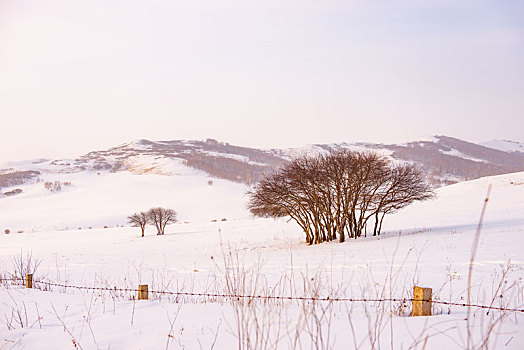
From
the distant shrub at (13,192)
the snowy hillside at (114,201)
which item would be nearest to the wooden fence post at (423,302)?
the snowy hillside at (114,201)

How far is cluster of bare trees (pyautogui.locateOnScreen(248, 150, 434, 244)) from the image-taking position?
2216 centimetres

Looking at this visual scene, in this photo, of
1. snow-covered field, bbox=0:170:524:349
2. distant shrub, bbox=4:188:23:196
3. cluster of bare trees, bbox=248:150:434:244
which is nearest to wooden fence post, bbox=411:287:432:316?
snow-covered field, bbox=0:170:524:349

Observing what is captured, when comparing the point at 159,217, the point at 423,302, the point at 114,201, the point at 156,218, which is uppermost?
the point at 423,302

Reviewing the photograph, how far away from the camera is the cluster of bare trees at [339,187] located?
22156 millimetres

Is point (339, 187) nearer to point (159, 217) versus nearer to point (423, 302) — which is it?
point (423, 302)

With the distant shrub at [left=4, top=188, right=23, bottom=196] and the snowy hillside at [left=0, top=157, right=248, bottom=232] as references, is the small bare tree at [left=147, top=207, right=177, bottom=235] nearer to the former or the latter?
the snowy hillside at [left=0, top=157, right=248, bottom=232]

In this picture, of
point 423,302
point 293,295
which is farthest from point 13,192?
point 423,302

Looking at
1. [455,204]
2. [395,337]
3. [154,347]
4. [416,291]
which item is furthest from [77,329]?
[455,204]

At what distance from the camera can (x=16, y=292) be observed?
7.03 metres

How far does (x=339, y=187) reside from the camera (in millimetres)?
22500

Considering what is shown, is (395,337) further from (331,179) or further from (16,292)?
(331,179)

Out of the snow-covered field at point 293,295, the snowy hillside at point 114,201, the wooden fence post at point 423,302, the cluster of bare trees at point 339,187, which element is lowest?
the snowy hillside at point 114,201

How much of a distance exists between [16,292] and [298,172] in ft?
57.1

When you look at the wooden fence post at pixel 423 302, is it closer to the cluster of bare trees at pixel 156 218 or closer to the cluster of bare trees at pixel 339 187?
the cluster of bare trees at pixel 339 187
